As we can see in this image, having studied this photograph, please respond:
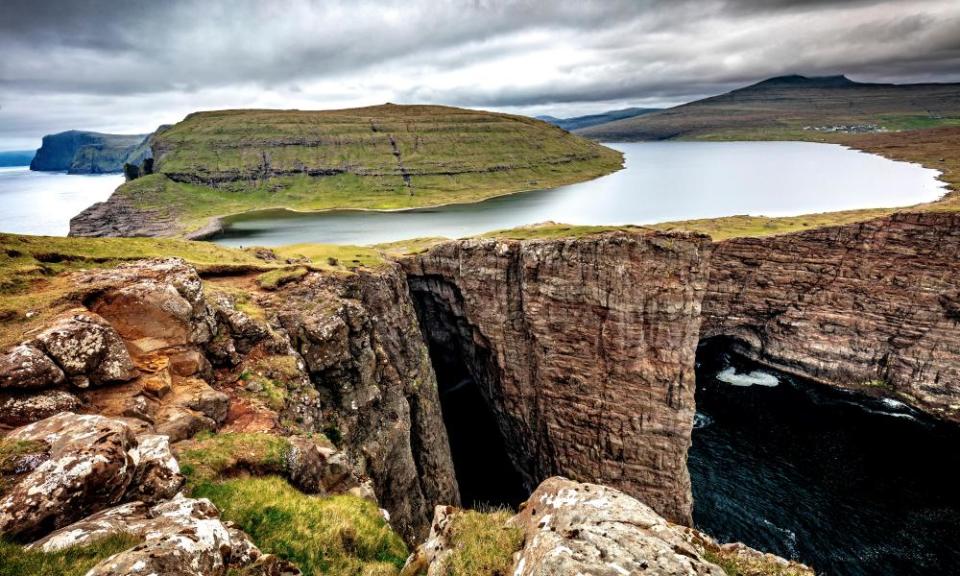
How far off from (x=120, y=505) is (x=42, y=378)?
20.7 ft

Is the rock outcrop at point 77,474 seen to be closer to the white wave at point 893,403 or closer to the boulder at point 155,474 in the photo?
the boulder at point 155,474

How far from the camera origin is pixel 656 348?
38.4 meters

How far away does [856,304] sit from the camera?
229ft

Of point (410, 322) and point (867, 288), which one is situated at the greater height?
point (410, 322)

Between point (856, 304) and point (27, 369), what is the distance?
91225mm

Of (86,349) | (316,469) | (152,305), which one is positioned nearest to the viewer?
(86,349)

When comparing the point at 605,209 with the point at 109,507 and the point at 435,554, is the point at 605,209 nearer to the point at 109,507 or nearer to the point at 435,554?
the point at 435,554

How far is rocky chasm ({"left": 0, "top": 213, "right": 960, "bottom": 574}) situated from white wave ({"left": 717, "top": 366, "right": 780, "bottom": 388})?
350 cm

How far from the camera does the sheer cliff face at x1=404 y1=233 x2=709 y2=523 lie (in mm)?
37688

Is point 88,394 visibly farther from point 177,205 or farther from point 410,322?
point 177,205

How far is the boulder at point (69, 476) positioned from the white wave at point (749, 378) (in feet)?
256

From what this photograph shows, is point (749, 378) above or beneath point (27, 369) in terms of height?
beneath

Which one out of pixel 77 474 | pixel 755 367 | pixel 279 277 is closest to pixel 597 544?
pixel 77 474

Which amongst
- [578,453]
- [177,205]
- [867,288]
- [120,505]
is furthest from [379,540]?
[177,205]
